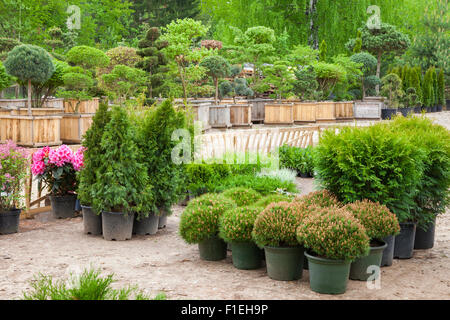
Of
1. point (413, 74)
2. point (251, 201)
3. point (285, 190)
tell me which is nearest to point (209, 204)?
point (251, 201)

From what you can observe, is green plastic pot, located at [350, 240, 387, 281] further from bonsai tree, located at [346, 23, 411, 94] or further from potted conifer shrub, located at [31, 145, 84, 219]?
bonsai tree, located at [346, 23, 411, 94]

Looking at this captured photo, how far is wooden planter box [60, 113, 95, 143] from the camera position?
15.8 metres

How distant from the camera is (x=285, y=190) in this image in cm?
839

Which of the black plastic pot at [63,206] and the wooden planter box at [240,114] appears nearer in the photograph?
the black plastic pot at [63,206]

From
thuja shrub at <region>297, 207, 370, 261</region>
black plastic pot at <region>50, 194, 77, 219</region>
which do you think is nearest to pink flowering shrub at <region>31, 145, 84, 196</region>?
black plastic pot at <region>50, 194, 77, 219</region>

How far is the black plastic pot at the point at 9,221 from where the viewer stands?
7.35 metres

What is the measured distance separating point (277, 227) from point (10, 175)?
3.94m

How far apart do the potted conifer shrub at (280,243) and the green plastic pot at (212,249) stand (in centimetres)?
84

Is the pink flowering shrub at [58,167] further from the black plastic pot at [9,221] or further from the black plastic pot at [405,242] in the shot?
the black plastic pot at [405,242]

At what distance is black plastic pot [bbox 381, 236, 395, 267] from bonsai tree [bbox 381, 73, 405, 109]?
2363cm

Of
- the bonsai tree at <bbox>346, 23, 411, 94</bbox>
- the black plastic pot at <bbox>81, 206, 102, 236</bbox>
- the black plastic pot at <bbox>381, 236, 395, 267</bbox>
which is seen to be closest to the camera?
the black plastic pot at <bbox>381, 236, 395, 267</bbox>

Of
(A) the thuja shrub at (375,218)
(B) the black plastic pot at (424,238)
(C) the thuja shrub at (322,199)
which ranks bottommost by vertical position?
(B) the black plastic pot at (424,238)

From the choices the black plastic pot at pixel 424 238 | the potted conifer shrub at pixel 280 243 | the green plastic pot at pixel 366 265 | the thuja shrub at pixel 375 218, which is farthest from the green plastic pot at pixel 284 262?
the black plastic pot at pixel 424 238

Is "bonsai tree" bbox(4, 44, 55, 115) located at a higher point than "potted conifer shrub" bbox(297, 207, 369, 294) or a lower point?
higher
